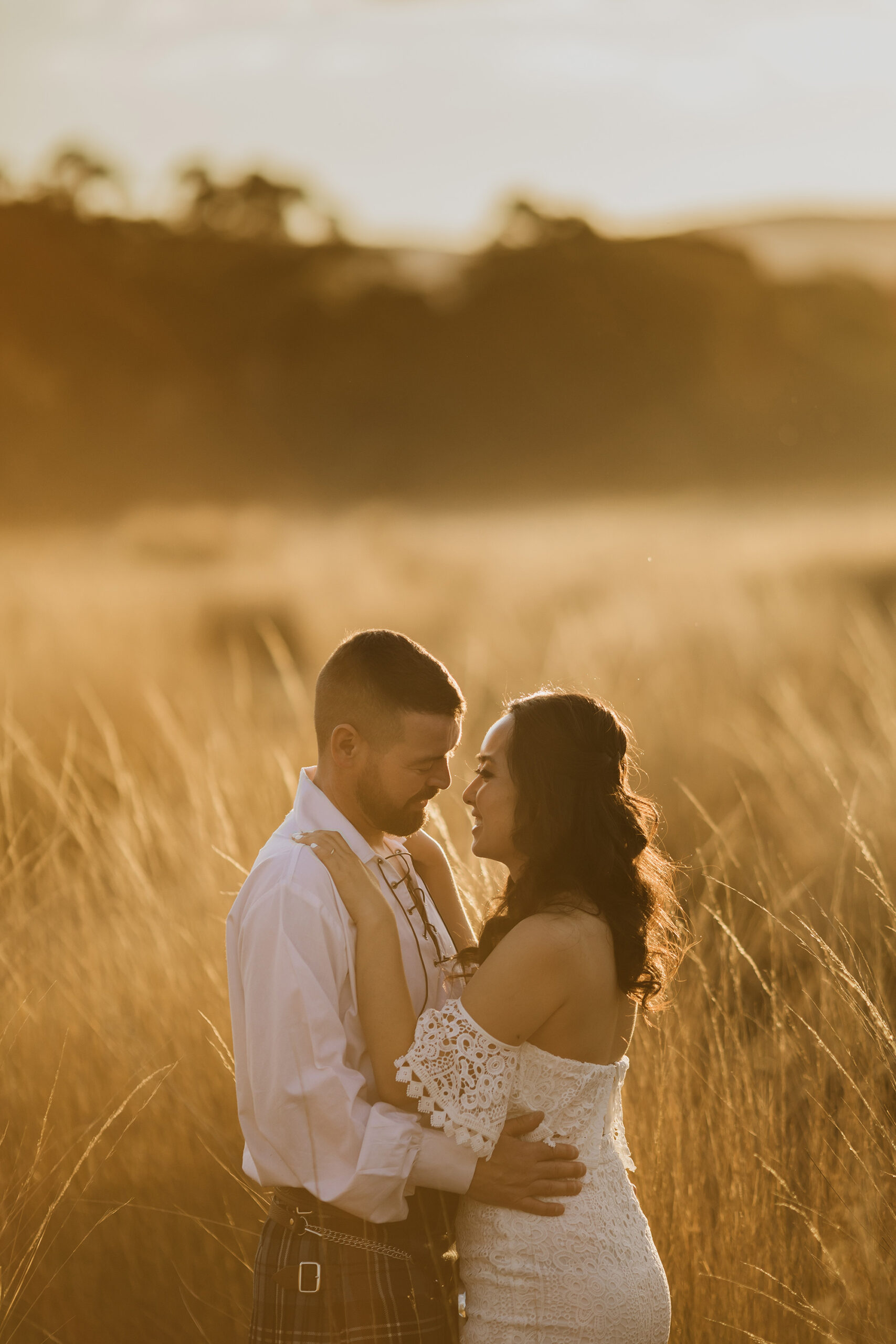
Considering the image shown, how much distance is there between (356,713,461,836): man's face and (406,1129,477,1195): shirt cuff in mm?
625

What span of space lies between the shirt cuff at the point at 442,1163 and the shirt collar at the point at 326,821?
56cm

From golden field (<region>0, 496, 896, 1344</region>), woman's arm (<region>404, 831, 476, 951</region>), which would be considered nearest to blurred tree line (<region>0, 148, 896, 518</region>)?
golden field (<region>0, 496, 896, 1344</region>)

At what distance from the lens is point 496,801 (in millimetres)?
2418

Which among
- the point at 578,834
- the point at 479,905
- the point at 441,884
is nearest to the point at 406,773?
the point at 578,834

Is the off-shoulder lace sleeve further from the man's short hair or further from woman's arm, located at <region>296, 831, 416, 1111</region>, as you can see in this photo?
the man's short hair

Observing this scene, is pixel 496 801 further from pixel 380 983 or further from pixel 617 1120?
pixel 617 1120

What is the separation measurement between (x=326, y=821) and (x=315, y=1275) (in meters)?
0.88

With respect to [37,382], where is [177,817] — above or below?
below

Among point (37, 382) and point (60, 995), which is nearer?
point (60, 995)

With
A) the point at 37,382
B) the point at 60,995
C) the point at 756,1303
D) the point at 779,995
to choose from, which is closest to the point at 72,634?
the point at 60,995

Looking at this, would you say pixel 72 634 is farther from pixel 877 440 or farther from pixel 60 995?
pixel 877 440

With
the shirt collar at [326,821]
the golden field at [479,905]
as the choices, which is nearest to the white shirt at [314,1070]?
the shirt collar at [326,821]

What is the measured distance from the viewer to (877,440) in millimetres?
58062

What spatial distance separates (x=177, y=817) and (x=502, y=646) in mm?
6618
